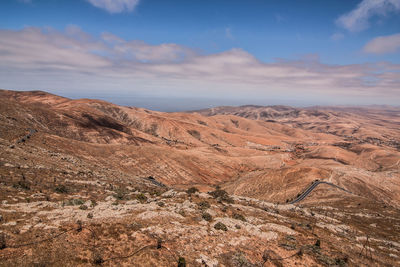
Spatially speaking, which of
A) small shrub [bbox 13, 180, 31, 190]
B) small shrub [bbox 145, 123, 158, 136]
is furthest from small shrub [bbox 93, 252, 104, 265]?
small shrub [bbox 145, 123, 158, 136]

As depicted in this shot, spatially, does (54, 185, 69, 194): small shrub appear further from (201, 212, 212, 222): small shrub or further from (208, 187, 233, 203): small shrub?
(208, 187, 233, 203): small shrub

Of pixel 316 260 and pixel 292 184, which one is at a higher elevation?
pixel 316 260

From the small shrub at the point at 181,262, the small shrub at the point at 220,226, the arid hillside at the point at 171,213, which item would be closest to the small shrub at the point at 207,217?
the arid hillside at the point at 171,213

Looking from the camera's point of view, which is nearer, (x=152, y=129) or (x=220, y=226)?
(x=220, y=226)

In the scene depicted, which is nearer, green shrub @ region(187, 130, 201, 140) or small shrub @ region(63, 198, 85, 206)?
small shrub @ region(63, 198, 85, 206)

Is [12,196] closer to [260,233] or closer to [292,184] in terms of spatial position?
[260,233]

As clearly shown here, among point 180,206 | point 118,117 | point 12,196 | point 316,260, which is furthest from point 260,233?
point 118,117

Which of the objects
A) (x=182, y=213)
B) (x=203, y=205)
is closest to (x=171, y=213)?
(x=182, y=213)

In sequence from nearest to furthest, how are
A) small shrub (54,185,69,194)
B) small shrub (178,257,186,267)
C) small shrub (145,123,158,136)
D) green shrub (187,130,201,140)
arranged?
small shrub (178,257,186,267) → small shrub (54,185,69,194) → small shrub (145,123,158,136) → green shrub (187,130,201,140)

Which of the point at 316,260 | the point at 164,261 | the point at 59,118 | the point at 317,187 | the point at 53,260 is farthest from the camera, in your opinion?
the point at 59,118

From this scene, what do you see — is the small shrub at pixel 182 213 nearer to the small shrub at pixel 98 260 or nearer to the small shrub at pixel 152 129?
the small shrub at pixel 98 260

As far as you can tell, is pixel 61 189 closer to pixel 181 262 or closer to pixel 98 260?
pixel 98 260
